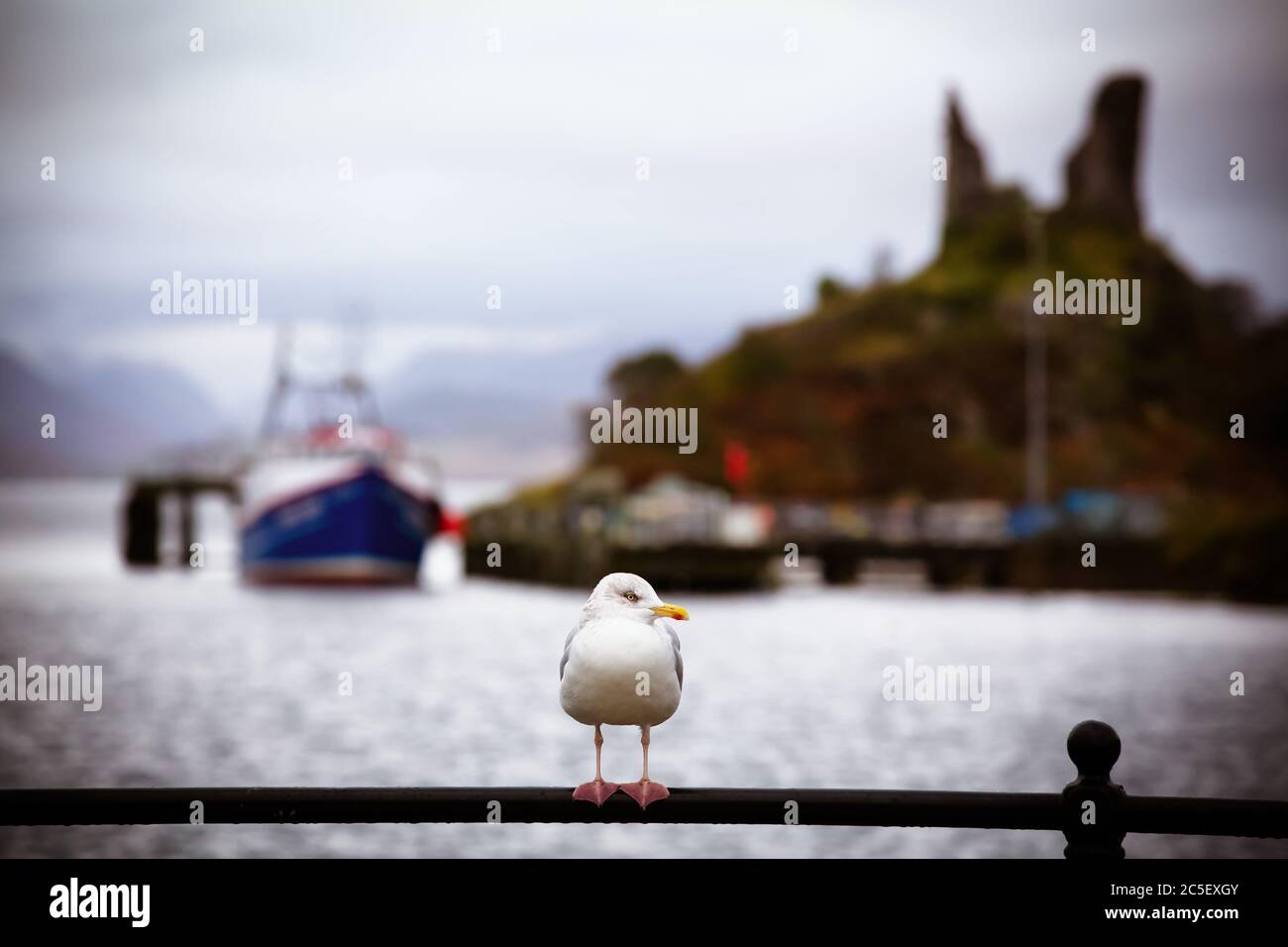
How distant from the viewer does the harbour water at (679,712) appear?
27859mm

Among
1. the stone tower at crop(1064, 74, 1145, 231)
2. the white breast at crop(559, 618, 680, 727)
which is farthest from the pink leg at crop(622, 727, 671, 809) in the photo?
the stone tower at crop(1064, 74, 1145, 231)

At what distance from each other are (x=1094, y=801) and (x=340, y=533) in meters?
80.8

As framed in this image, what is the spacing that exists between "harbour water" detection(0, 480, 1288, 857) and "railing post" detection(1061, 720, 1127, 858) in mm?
20296

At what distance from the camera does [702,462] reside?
5655 inches

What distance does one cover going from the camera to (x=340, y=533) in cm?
8344

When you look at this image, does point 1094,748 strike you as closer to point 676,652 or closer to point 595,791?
point 676,652

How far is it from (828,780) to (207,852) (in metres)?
14.0

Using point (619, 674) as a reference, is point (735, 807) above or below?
below

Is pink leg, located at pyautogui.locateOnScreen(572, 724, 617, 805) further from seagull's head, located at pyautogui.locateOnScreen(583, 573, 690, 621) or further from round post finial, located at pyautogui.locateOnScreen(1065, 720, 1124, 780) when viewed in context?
round post finial, located at pyautogui.locateOnScreen(1065, 720, 1124, 780)

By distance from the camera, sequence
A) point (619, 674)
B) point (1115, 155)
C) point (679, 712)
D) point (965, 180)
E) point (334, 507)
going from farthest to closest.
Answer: point (965, 180), point (1115, 155), point (334, 507), point (679, 712), point (619, 674)

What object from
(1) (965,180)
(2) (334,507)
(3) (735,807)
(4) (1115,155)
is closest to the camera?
(3) (735,807)

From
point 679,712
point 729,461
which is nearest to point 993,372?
point 729,461

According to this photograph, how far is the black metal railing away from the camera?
4664 millimetres

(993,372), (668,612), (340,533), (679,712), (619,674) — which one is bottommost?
(679,712)
